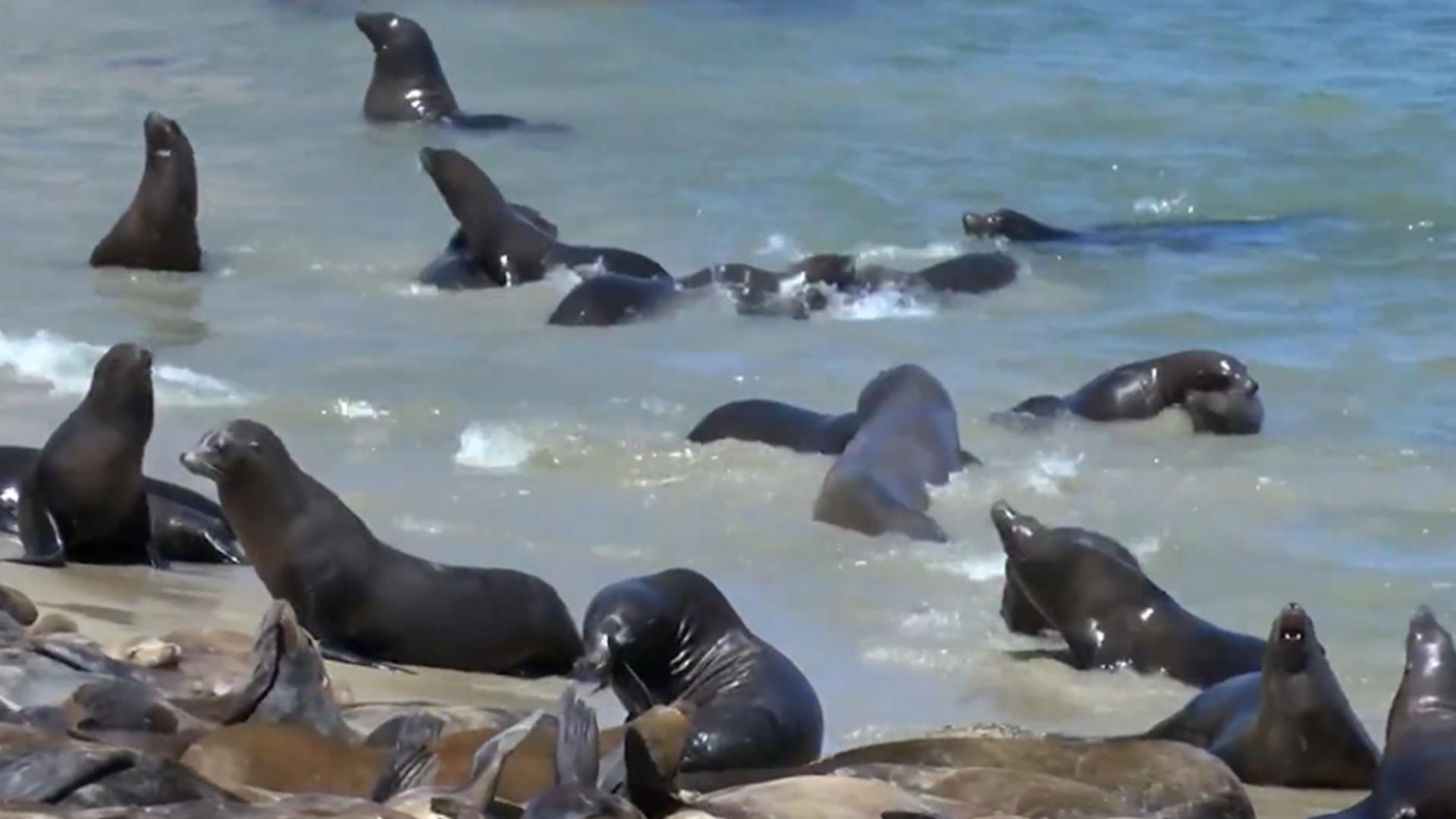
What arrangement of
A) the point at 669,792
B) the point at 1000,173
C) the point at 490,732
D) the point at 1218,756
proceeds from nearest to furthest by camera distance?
the point at 669,792 → the point at 490,732 → the point at 1218,756 → the point at 1000,173

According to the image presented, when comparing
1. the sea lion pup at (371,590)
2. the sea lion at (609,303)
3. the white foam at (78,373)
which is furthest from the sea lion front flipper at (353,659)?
the sea lion at (609,303)

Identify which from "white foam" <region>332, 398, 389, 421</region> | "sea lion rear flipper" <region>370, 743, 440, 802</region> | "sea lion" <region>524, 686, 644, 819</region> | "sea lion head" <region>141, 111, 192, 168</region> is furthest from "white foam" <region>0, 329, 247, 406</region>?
"sea lion" <region>524, 686, 644, 819</region>

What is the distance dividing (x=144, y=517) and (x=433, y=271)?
5.00 m

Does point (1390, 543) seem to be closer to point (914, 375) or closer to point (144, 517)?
point (914, 375)

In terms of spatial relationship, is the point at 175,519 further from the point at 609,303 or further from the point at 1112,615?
the point at 609,303

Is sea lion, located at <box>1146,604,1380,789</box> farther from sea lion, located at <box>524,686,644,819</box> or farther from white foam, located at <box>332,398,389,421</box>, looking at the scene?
white foam, located at <box>332,398,389,421</box>

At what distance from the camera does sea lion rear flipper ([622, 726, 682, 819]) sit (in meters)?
4.01

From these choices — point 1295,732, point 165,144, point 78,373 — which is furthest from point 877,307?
point 1295,732

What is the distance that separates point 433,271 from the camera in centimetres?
1227

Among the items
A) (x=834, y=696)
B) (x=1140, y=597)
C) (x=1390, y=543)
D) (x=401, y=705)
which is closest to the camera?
(x=401, y=705)

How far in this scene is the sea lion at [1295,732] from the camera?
5789mm

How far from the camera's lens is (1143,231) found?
1429 cm

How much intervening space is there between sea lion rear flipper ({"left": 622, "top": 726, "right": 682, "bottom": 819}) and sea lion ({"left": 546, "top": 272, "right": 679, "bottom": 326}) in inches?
286

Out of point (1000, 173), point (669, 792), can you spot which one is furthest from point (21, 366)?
point (1000, 173)
